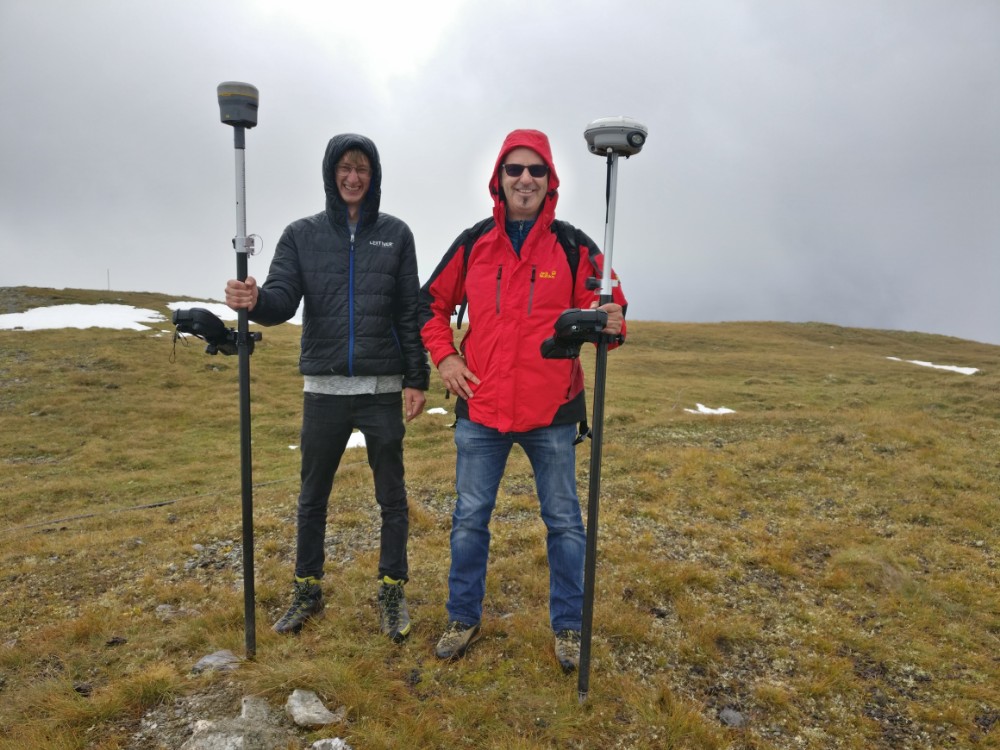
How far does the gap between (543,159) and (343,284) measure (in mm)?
2027

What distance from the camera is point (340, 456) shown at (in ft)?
17.4

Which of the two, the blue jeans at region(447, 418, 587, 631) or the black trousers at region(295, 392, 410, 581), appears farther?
the black trousers at region(295, 392, 410, 581)

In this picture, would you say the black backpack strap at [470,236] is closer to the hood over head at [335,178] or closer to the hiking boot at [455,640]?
the hood over head at [335,178]

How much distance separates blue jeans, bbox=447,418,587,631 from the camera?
4883 mm

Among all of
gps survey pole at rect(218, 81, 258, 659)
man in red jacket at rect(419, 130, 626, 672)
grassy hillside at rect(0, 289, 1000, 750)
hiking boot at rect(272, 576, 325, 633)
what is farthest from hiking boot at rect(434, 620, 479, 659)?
gps survey pole at rect(218, 81, 258, 659)

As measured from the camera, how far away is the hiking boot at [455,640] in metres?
5.02

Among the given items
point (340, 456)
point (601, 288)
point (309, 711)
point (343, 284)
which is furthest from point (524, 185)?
point (309, 711)

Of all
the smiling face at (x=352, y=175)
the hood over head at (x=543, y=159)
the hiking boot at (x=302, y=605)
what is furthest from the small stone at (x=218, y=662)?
the hood over head at (x=543, y=159)

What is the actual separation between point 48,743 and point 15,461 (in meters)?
19.3

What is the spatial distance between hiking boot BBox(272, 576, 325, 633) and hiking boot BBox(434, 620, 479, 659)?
1.33 metres

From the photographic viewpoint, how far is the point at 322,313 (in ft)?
17.1

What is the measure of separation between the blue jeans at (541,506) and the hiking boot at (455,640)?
0.20 m

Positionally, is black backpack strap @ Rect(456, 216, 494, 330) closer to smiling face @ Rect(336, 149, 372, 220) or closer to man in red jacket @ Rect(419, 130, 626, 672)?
man in red jacket @ Rect(419, 130, 626, 672)

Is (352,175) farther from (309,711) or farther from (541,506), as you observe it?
(309,711)
